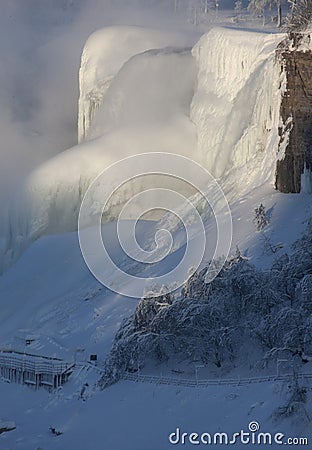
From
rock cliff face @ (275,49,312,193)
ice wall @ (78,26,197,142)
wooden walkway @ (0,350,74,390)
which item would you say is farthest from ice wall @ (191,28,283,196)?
wooden walkway @ (0,350,74,390)

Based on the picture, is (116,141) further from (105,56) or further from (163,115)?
(105,56)

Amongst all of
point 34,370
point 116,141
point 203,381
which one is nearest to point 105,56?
point 116,141

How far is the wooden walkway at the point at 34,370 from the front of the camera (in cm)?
2850

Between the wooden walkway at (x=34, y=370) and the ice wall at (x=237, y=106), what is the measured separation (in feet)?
32.5

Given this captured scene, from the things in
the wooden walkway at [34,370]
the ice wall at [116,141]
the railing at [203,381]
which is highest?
the ice wall at [116,141]

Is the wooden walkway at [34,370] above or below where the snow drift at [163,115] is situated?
below

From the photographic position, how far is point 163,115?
47.2 m

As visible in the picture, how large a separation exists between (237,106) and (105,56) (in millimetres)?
17650

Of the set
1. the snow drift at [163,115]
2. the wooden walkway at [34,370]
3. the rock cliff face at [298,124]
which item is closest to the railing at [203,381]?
the wooden walkway at [34,370]

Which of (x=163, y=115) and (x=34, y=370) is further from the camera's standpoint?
(x=163, y=115)

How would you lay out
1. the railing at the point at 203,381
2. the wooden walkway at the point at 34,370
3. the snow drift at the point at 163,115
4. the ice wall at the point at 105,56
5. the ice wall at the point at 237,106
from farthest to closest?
the ice wall at the point at 105,56, the snow drift at the point at 163,115, the ice wall at the point at 237,106, the wooden walkway at the point at 34,370, the railing at the point at 203,381

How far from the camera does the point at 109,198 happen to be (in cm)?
4412

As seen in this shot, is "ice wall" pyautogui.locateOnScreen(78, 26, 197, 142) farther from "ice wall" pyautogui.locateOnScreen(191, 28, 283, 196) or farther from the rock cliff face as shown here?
the rock cliff face

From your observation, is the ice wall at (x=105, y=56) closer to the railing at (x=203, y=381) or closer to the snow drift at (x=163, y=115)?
the snow drift at (x=163, y=115)
